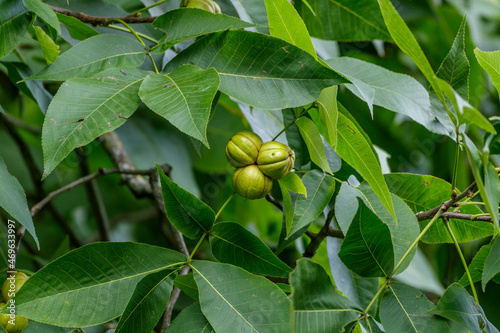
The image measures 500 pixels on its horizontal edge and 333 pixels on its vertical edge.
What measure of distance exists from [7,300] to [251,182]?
416mm

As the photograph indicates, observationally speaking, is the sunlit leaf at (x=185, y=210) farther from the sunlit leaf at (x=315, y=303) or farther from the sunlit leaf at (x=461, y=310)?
the sunlit leaf at (x=461, y=310)

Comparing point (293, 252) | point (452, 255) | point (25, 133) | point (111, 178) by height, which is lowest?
point (452, 255)

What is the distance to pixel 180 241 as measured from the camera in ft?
3.08

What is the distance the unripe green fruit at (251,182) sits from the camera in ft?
2.27

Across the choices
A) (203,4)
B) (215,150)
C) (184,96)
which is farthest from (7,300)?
(215,150)

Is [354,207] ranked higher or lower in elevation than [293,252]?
higher

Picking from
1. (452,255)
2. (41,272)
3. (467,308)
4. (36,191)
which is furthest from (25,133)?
(452,255)

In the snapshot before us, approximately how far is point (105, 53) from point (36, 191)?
3.34ft

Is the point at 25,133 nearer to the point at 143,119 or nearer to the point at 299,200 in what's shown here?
the point at 143,119

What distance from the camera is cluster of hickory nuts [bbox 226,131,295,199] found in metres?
0.68

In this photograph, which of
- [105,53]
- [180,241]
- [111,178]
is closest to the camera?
[105,53]

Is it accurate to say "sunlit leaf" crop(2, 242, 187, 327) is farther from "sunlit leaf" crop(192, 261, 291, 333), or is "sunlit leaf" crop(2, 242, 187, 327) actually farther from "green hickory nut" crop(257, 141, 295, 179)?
"green hickory nut" crop(257, 141, 295, 179)

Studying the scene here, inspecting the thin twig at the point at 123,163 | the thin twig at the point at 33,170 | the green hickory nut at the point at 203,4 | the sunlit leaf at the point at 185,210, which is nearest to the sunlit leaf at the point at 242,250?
the sunlit leaf at the point at 185,210

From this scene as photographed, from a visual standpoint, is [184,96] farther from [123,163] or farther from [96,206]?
[96,206]
